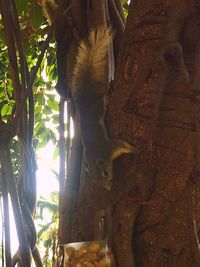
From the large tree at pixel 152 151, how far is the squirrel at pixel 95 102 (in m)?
0.02

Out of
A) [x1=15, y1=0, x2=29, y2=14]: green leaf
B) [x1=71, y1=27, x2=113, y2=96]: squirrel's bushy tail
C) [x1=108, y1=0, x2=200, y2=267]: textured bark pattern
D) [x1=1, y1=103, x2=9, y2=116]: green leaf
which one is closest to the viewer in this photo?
[x1=108, y1=0, x2=200, y2=267]: textured bark pattern

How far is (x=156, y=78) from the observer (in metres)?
0.59

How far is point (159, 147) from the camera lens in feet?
1.89

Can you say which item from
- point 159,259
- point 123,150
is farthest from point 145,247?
point 123,150

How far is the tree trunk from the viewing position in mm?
559

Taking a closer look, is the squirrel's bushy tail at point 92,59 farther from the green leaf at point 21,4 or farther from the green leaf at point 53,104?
the green leaf at point 53,104

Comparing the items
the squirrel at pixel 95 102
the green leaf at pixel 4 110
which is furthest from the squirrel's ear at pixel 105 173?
the green leaf at pixel 4 110

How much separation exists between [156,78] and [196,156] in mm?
120

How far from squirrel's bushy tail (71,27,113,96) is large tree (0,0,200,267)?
64 millimetres

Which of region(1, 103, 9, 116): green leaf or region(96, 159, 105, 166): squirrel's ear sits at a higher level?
region(1, 103, 9, 116): green leaf

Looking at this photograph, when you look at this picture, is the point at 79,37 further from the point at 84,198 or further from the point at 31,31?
the point at 31,31

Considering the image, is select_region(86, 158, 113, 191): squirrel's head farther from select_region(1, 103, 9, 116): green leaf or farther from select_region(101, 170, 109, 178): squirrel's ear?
select_region(1, 103, 9, 116): green leaf

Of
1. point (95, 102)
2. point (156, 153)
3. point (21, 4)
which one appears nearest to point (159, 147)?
point (156, 153)

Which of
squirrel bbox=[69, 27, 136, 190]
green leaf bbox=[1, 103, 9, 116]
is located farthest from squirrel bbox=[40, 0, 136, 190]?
green leaf bbox=[1, 103, 9, 116]
